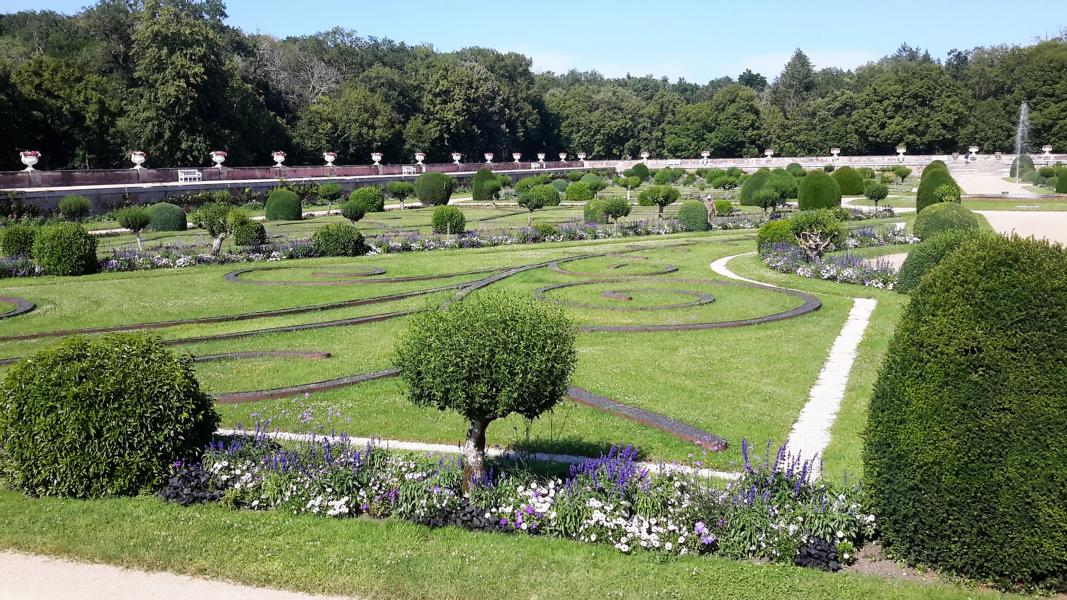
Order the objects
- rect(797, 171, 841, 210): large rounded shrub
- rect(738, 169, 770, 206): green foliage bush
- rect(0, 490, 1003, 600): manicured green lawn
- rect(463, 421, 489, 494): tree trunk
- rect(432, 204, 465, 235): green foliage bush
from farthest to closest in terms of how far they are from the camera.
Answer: rect(738, 169, 770, 206): green foliage bush
rect(797, 171, 841, 210): large rounded shrub
rect(432, 204, 465, 235): green foliage bush
rect(463, 421, 489, 494): tree trunk
rect(0, 490, 1003, 600): manicured green lawn

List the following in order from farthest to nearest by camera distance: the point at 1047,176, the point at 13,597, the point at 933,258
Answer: the point at 1047,176, the point at 933,258, the point at 13,597

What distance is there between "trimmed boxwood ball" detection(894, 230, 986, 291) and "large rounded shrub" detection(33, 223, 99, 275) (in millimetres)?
18366

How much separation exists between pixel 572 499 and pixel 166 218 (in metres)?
29.1

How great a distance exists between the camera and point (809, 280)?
1836cm

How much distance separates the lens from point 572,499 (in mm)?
6051

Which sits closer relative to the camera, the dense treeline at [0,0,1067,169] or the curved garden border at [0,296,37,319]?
the curved garden border at [0,296,37,319]

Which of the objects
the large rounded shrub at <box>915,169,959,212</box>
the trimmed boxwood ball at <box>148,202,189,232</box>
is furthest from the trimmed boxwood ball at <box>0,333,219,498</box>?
the large rounded shrub at <box>915,169,959,212</box>

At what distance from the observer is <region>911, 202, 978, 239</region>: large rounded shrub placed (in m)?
20.5

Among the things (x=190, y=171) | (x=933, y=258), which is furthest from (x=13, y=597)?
(x=190, y=171)

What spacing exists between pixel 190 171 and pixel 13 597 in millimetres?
40958

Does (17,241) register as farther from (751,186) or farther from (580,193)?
(751,186)

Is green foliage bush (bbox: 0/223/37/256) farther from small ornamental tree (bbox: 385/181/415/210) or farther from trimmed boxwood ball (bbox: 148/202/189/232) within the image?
small ornamental tree (bbox: 385/181/415/210)

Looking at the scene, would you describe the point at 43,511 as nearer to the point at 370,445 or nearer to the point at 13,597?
the point at 13,597

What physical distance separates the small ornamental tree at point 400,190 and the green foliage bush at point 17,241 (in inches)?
885
